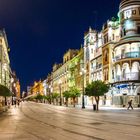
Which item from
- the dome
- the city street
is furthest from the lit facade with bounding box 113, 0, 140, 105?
the city street

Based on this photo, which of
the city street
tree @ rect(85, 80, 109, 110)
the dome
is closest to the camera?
the city street

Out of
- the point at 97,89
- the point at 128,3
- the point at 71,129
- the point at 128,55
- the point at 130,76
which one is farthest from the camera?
the point at 128,3

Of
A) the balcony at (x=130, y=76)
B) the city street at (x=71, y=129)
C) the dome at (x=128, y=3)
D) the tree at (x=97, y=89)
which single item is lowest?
the city street at (x=71, y=129)

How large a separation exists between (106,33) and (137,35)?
11.1 meters

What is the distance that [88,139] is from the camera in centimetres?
1541

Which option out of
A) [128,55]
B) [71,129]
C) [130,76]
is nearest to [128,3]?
[128,55]

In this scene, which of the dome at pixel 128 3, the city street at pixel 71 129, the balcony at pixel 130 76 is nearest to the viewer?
the city street at pixel 71 129

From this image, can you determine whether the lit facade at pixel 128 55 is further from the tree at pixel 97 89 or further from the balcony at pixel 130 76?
the tree at pixel 97 89

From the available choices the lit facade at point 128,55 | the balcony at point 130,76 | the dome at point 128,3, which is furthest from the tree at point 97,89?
the dome at point 128,3

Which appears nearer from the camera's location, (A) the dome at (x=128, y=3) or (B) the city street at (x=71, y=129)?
(B) the city street at (x=71, y=129)

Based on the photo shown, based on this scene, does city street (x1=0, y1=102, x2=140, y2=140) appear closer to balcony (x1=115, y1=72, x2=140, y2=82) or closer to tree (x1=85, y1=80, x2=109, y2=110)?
tree (x1=85, y1=80, x2=109, y2=110)

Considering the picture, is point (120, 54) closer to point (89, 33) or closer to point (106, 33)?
point (106, 33)

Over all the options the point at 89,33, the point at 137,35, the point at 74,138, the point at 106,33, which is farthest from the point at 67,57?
the point at 74,138

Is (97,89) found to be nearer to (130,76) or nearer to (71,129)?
(130,76)
